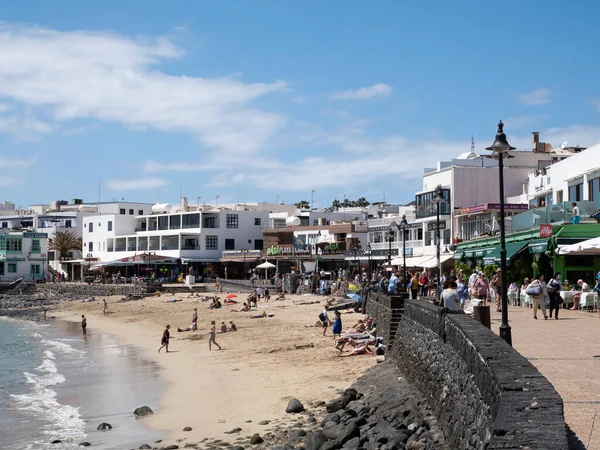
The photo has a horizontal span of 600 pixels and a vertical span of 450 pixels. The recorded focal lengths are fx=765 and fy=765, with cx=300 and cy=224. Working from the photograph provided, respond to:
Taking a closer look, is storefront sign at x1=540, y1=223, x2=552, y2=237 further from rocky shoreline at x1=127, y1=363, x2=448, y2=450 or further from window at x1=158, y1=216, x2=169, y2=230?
window at x1=158, y1=216, x2=169, y2=230

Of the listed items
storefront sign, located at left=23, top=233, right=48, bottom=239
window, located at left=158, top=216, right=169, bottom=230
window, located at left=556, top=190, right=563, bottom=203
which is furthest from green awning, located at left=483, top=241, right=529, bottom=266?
storefront sign, located at left=23, top=233, right=48, bottom=239

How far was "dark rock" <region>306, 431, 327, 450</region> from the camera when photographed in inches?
480

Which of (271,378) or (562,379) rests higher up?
(562,379)

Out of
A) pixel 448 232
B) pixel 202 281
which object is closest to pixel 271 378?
pixel 448 232

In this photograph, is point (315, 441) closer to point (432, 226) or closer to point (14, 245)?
point (432, 226)

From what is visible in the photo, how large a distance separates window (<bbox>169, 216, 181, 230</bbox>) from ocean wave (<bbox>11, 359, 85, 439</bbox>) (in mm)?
52315

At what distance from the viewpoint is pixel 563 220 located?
1155 inches

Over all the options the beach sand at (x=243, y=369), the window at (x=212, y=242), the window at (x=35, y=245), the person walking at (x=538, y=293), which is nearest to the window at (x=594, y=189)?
the beach sand at (x=243, y=369)

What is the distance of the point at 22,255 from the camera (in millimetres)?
86375

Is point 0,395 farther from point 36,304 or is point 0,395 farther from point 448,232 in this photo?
point 36,304

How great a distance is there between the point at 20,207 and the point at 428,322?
130 metres

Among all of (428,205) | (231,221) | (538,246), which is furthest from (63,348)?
(231,221)

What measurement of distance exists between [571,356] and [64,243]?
87845 millimetres

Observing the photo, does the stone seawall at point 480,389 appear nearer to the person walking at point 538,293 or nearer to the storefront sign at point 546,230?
the person walking at point 538,293
